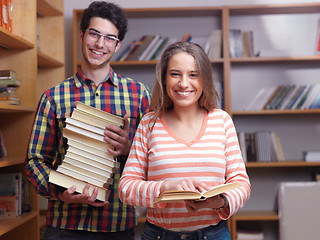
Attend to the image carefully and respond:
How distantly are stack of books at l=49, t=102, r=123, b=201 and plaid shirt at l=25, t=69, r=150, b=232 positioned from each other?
9 cm

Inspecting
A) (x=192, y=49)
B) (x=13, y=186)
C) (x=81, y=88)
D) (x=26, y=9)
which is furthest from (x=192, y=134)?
(x=26, y=9)

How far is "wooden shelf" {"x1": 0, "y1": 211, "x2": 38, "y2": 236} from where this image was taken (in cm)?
207

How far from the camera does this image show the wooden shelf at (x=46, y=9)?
295 cm

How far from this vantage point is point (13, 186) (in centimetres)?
234

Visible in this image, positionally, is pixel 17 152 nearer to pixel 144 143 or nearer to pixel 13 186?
pixel 13 186

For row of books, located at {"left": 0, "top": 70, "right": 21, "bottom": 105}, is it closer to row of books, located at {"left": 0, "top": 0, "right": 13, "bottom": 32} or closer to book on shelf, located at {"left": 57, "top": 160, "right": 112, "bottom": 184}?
row of books, located at {"left": 0, "top": 0, "right": 13, "bottom": 32}

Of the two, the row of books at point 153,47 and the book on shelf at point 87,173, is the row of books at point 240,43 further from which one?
the book on shelf at point 87,173

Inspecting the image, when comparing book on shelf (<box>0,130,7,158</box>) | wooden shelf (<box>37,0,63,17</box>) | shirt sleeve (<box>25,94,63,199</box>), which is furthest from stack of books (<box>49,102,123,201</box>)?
wooden shelf (<box>37,0,63,17</box>)

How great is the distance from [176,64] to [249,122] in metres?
2.44

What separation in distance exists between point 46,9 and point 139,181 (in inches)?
89.4

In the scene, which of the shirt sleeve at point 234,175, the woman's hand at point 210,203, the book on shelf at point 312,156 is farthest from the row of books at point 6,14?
the book on shelf at point 312,156

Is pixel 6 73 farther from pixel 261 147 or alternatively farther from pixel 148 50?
pixel 261 147

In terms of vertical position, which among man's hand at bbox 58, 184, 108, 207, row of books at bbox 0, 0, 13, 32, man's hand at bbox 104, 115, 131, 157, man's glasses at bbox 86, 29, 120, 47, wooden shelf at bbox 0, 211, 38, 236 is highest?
row of books at bbox 0, 0, 13, 32

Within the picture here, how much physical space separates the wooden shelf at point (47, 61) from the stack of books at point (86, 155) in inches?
56.7
